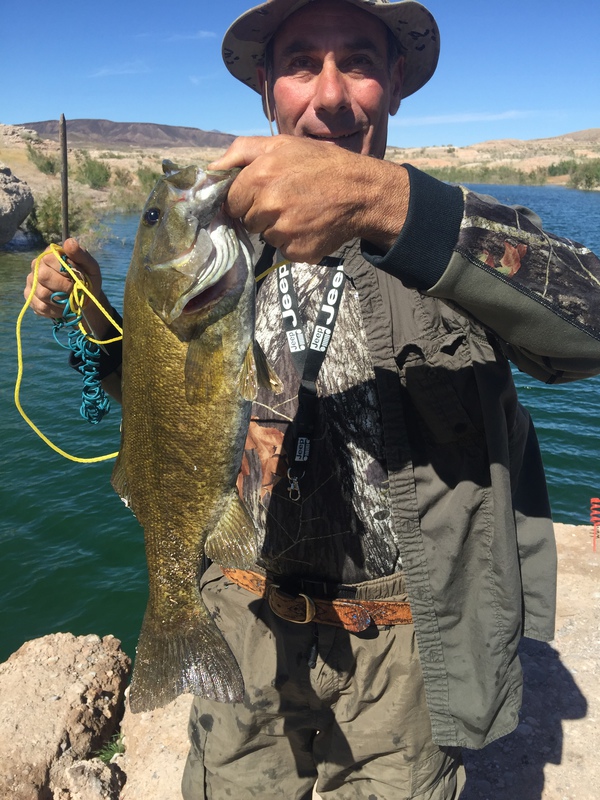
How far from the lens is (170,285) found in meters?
2.03

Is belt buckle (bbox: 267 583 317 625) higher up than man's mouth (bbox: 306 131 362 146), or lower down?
lower down

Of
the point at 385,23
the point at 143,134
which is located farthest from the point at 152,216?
the point at 143,134

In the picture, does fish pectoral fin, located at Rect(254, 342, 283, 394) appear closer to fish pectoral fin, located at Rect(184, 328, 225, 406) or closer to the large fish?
the large fish

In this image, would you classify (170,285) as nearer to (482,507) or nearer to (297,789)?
(482,507)

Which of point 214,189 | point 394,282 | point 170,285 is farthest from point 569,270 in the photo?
point 170,285

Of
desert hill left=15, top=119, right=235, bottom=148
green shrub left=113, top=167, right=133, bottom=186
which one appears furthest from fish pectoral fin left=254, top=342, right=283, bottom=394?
desert hill left=15, top=119, right=235, bottom=148

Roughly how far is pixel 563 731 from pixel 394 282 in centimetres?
325

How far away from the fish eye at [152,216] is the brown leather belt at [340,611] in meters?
1.57

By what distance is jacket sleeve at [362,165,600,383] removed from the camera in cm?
181

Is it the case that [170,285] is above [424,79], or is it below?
below

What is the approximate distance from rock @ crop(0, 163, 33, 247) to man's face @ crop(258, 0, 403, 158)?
24.9 m

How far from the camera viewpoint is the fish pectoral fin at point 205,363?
202 centimetres

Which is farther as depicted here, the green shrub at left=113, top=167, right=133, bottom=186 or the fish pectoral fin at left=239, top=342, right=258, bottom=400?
the green shrub at left=113, top=167, right=133, bottom=186

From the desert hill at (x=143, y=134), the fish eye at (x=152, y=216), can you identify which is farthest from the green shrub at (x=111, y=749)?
the desert hill at (x=143, y=134)
